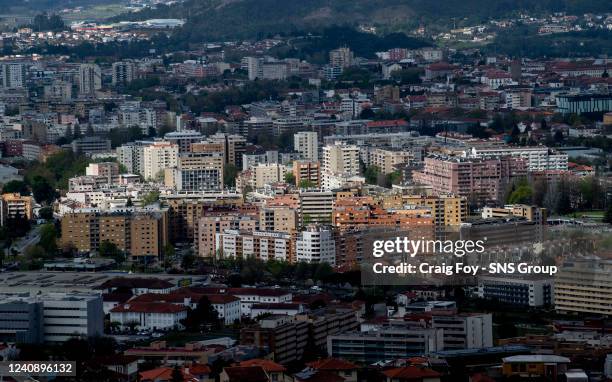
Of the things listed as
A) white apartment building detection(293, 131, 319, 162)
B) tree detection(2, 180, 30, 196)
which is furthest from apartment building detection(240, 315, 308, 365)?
white apartment building detection(293, 131, 319, 162)

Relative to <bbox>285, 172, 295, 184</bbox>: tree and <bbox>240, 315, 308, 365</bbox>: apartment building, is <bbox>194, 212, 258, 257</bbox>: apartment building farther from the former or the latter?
<bbox>240, 315, 308, 365</bbox>: apartment building

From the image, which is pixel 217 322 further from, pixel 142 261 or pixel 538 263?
pixel 142 261

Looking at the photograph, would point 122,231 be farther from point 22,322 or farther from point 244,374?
point 244,374

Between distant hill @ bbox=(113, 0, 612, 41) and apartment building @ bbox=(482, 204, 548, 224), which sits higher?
distant hill @ bbox=(113, 0, 612, 41)

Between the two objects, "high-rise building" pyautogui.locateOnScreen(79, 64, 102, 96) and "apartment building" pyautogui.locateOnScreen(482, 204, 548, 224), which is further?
"high-rise building" pyautogui.locateOnScreen(79, 64, 102, 96)

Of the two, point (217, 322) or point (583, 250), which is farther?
point (583, 250)

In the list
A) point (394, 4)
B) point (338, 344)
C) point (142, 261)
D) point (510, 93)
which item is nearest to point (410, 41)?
point (394, 4)

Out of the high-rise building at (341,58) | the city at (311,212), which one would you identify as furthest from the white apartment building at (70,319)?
the high-rise building at (341,58)
